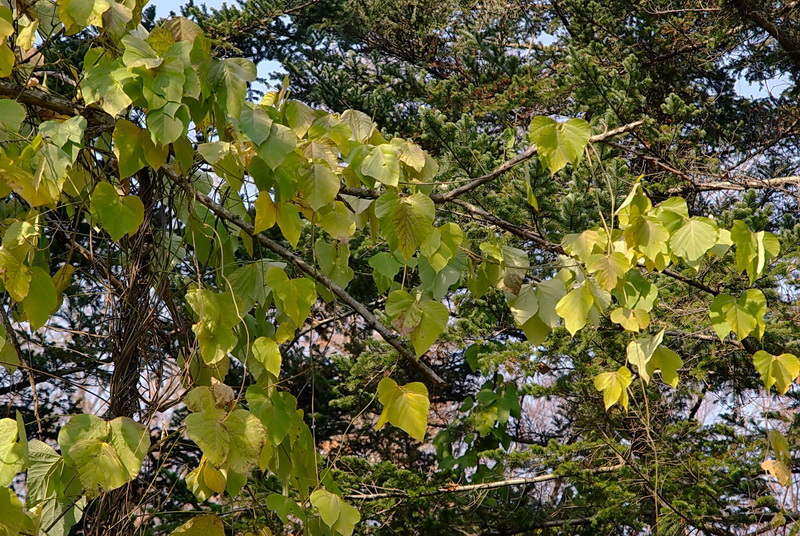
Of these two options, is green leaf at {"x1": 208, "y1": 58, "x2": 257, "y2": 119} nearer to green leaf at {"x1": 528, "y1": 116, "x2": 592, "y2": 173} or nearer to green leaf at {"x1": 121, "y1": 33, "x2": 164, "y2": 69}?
green leaf at {"x1": 121, "y1": 33, "x2": 164, "y2": 69}

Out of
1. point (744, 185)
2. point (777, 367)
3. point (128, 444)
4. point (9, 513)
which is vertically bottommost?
point (9, 513)

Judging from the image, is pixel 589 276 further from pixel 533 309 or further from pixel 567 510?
pixel 567 510

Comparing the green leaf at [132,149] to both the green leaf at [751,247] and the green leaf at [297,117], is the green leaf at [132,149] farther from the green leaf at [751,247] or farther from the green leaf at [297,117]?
the green leaf at [751,247]

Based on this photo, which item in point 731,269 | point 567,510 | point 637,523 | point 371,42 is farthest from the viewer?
point 371,42

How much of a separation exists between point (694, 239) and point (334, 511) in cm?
74

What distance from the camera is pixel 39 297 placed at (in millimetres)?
1276

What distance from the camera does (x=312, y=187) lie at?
4.23ft

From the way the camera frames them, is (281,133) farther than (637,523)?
No

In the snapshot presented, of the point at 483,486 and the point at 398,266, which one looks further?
the point at 483,486

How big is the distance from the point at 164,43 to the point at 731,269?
10.4ft

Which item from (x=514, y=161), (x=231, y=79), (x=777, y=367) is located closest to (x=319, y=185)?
(x=231, y=79)

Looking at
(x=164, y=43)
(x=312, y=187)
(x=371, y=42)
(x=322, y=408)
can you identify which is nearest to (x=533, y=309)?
(x=312, y=187)

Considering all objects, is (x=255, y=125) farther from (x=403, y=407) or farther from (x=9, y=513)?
(x=9, y=513)

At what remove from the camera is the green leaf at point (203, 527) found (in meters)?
1.18
